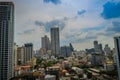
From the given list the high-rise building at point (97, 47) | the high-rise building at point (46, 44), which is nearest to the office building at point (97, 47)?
the high-rise building at point (97, 47)

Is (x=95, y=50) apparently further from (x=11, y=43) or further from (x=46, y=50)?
(x=11, y=43)

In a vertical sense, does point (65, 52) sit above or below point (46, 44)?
below

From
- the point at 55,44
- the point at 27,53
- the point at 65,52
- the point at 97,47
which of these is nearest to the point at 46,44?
the point at 55,44

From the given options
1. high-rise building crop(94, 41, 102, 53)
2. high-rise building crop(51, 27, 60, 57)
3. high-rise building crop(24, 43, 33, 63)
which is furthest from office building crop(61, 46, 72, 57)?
high-rise building crop(24, 43, 33, 63)

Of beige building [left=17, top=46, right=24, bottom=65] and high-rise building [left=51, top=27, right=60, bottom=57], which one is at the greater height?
high-rise building [left=51, top=27, right=60, bottom=57]

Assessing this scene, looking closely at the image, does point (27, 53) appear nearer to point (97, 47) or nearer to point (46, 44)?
point (46, 44)

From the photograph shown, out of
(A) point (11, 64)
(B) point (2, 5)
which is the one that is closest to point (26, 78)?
(A) point (11, 64)

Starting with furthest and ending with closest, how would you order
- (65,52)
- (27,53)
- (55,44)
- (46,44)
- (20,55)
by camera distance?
1. (46,44)
2. (65,52)
3. (55,44)
4. (27,53)
5. (20,55)

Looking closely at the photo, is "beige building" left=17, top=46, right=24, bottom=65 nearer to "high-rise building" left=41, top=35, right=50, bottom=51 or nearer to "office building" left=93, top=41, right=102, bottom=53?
"high-rise building" left=41, top=35, right=50, bottom=51
